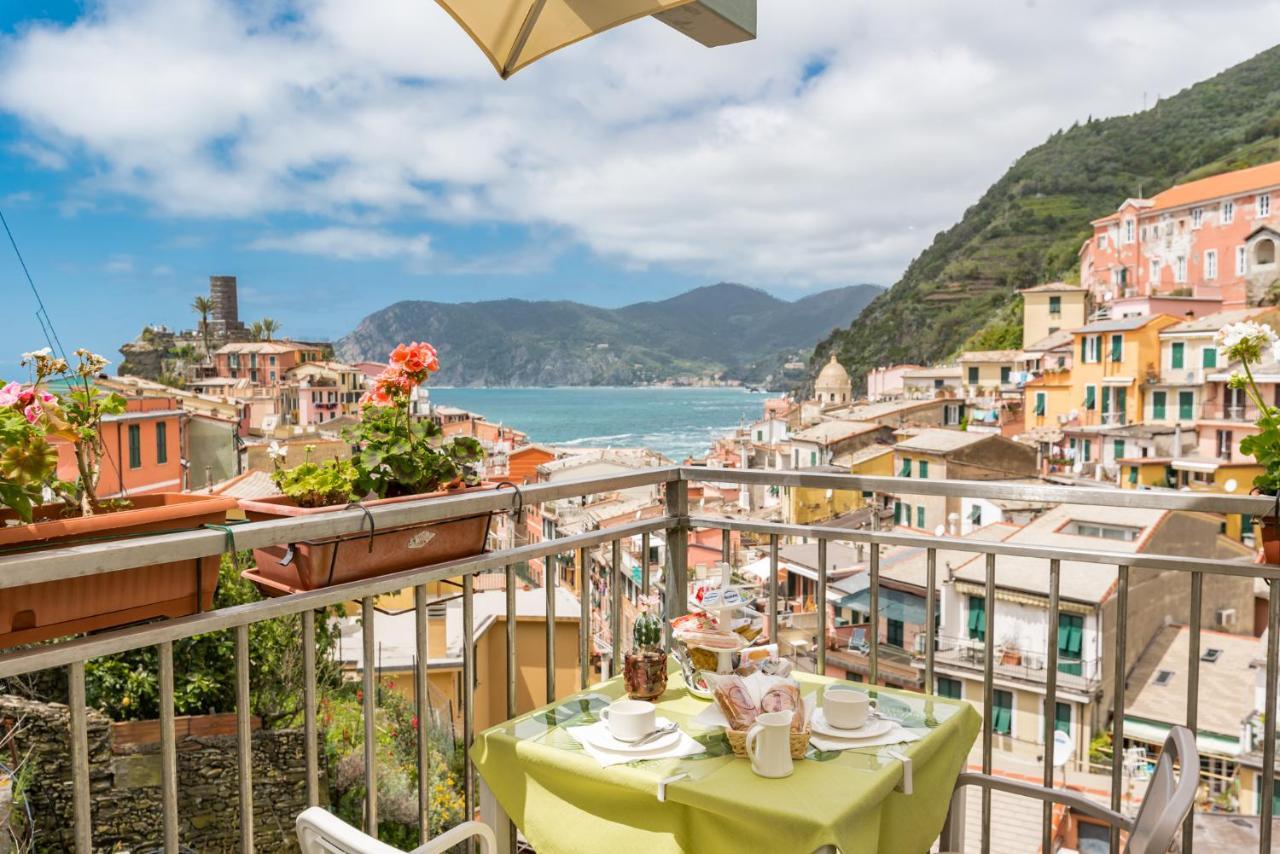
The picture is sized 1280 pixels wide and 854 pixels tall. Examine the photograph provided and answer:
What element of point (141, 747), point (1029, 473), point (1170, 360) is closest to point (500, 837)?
point (141, 747)

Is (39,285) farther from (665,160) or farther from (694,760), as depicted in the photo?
(665,160)

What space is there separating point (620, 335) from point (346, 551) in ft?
271

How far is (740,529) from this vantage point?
2.54 metres

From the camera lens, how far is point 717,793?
→ 135 centimetres

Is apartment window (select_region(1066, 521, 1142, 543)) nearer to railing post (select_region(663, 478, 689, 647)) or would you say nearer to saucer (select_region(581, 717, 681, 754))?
railing post (select_region(663, 478, 689, 647))

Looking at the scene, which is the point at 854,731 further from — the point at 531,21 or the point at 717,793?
the point at 531,21

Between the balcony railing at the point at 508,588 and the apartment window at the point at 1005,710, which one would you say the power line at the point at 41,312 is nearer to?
the balcony railing at the point at 508,588

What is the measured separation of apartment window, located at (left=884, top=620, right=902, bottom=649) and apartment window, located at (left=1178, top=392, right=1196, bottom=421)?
58.7 feet

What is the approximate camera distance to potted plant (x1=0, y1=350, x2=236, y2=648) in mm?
1204

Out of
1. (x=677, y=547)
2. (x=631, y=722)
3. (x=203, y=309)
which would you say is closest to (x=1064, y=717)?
(x=677, y=547)

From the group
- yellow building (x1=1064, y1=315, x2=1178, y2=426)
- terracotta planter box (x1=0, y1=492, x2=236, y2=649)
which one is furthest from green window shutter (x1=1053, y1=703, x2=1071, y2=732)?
terracotta planter box (x1=0, y1=492, x2=236, y2=649)

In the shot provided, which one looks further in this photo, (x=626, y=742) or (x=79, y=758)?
(x=626, y=742)

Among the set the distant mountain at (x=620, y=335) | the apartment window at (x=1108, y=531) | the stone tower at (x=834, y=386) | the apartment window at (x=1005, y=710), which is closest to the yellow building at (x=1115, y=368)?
the apartment window at (x=1108, y=531)

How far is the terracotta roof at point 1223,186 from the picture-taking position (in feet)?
125
